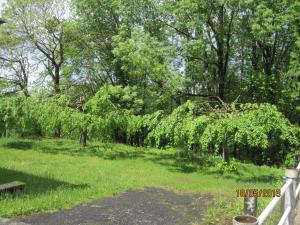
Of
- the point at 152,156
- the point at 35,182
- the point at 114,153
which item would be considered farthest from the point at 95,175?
the point at 152,156

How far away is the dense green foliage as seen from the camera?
15672 mm

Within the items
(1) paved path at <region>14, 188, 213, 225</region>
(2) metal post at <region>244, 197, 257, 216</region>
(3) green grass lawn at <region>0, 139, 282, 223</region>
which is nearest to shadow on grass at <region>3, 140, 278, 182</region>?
(3) green grass lawn at <region>0, 139, 282, 223</region>

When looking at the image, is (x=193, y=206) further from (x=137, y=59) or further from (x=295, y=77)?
(x=295, y=77)

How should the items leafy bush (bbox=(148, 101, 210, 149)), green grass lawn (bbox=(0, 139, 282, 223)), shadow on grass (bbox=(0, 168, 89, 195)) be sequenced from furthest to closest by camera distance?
1. leafy bush (bbox=(148, 101, 210, 149))
2. shadow on grass (bbox=(0, 168, 89, 195))
3. green grass lawn (bbox=(0, 139, 282, 223))

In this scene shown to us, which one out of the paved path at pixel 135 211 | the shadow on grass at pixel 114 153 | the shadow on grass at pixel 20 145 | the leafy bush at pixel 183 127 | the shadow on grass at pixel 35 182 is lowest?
the paved path at pixel 135 211

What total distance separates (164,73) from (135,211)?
11.6 metres

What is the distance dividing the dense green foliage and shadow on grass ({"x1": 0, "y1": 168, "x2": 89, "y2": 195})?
207 inches

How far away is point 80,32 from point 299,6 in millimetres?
15885

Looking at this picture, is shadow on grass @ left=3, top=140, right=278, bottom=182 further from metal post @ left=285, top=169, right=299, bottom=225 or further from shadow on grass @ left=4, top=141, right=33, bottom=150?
metal post @ left=285, top=169, right=299, bottom=225

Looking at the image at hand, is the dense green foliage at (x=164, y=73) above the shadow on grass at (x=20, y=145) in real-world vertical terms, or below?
above

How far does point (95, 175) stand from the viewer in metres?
13.2

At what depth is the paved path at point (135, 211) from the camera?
787 cm
